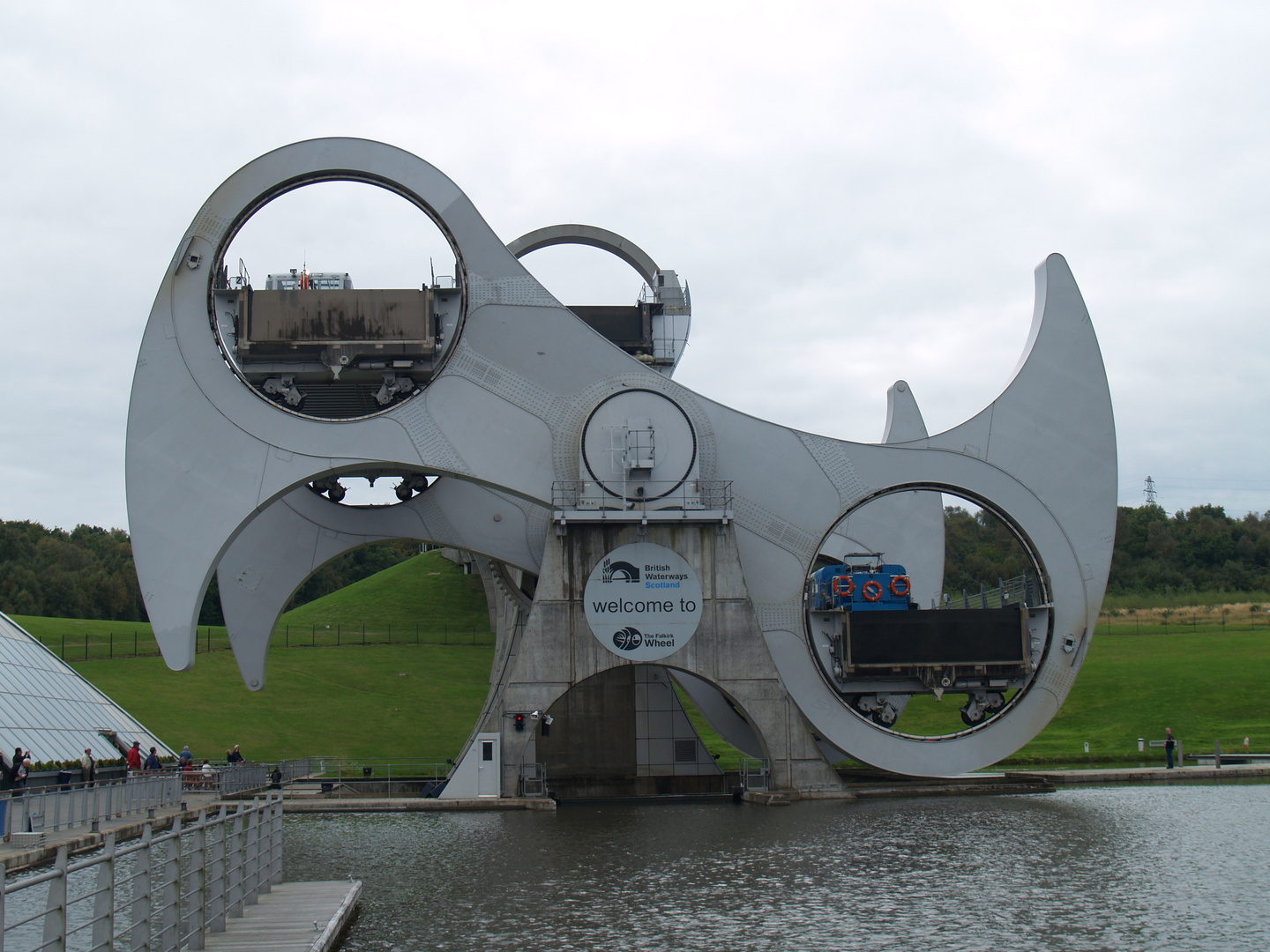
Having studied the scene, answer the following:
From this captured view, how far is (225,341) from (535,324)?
742 cm

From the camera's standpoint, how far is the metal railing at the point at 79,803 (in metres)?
18.7

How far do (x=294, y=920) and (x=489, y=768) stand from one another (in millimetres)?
15042

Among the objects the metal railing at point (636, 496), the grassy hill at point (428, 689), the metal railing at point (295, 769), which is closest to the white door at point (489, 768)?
the metal railing at point (636, 496)

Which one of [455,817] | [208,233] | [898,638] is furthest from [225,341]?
[898,638]

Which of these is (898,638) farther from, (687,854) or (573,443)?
(687,854)

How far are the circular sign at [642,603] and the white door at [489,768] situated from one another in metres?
3.34

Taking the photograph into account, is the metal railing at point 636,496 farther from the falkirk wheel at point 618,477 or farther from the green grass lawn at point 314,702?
the green grass lawn at point 314,702

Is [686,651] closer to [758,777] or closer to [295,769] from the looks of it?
[758,777]

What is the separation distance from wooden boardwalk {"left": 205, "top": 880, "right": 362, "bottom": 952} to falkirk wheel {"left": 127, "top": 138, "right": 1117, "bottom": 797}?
1268 centimetres

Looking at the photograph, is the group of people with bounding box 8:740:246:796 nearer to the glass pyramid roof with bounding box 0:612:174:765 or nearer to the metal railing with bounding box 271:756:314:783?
the glass pyramid roof with bounding box 0:612:174:765

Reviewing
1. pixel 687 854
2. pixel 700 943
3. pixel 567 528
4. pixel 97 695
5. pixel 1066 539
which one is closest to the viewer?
pixel 700 943

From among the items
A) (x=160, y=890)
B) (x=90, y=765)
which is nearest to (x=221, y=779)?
(x=90, y=765)

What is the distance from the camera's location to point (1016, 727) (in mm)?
29078

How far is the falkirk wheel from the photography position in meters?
27.6
